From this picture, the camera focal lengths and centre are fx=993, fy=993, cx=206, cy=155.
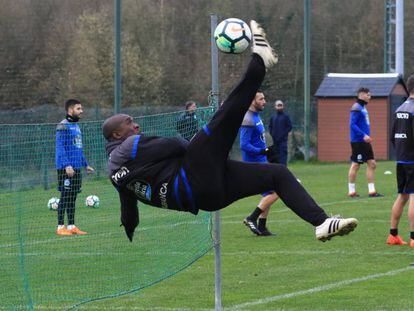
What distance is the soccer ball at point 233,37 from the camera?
28.6 ft

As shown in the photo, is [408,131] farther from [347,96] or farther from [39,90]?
[347,96]

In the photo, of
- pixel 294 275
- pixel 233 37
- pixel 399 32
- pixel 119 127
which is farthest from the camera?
pixel 399 32

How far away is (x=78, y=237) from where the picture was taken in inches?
547

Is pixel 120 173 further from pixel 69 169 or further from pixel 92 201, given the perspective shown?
pixel 69 169

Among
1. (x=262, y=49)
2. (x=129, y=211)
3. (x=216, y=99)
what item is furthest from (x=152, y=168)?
(x=216, y=99)

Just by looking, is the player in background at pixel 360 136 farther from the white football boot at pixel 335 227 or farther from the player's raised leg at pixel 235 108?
the white football boot at pixel 335 227

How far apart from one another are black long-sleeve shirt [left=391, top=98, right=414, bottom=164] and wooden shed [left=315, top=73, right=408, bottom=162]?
71.0 feet

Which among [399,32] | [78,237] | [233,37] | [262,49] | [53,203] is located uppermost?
[399,32]

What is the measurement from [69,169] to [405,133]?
14.5 feet

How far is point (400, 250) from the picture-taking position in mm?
13367

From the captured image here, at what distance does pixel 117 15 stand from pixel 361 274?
16.5 m

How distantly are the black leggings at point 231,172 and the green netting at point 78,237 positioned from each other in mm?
2066

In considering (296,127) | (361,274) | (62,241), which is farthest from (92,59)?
(361,274)

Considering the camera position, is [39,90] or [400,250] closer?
[400,250]
